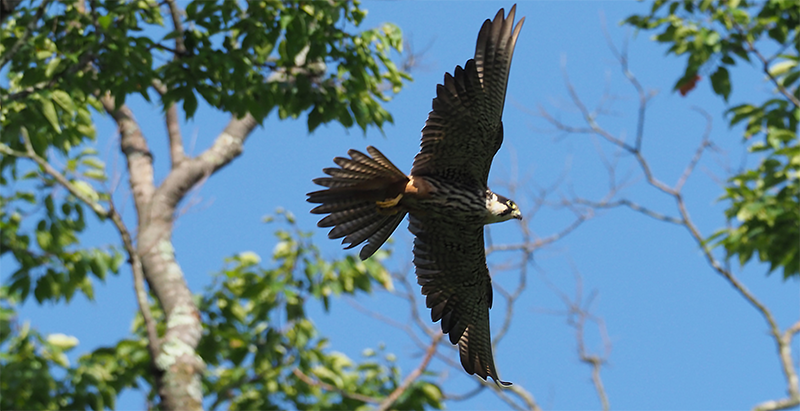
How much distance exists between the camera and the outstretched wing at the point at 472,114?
4230mm

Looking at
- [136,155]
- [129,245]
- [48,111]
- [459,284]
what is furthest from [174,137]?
[459,284]

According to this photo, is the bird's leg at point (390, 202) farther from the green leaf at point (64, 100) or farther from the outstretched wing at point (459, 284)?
the green leaf at point (64, 100)

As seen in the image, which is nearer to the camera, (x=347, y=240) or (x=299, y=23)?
(x=347, y=240)

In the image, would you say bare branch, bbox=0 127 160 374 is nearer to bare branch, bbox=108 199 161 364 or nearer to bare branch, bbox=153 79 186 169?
bare branch, bbox=108 199 161 364

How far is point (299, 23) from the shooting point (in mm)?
5930

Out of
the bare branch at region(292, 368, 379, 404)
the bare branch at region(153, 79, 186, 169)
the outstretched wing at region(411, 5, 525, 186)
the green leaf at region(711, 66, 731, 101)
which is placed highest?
the bare branch at region(153, 79, 186, 169)

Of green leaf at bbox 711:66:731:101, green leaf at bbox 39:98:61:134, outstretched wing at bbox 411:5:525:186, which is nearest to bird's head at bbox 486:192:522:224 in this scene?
outstretched wing at bbox 411:5:525:186

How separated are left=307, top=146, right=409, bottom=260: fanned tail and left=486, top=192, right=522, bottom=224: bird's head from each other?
18.7 inches

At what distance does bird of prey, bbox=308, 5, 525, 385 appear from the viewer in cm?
424

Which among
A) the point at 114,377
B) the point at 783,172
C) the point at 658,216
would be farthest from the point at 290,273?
the point at 658,216

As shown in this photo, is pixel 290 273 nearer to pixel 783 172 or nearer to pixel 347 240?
pixel 347 240

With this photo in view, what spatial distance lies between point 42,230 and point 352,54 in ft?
13.1

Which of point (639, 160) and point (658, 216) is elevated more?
point (639, 160)

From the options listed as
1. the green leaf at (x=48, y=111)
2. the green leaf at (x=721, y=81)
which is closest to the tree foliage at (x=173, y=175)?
the green leaf at (x=48, y=111)
